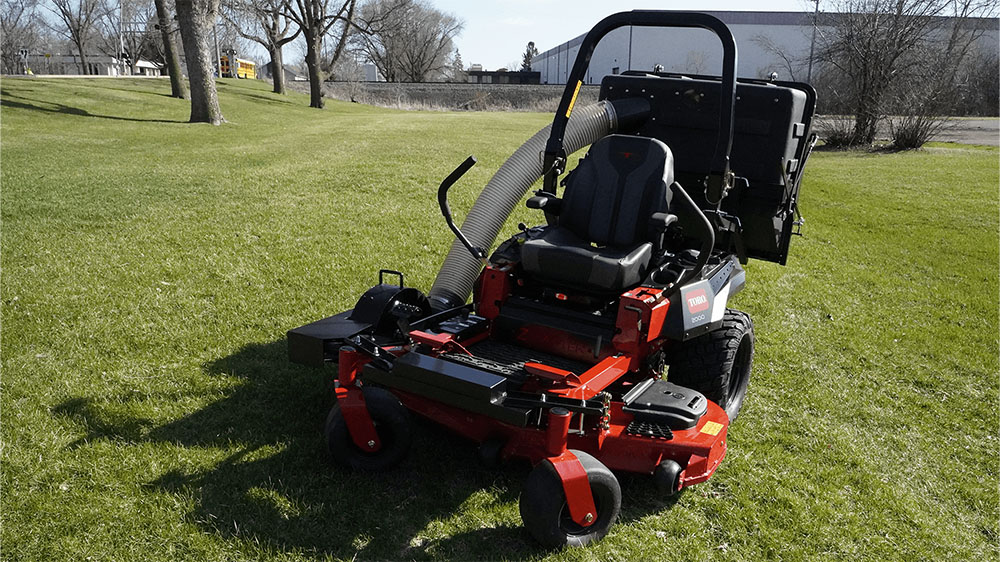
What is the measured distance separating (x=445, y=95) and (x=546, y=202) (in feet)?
139

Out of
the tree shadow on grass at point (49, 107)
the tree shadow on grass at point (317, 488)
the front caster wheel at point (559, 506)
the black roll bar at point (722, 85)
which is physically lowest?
the tree shadow on grass at point (317, 488)

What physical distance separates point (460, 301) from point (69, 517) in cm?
263

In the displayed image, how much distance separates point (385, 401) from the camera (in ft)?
11.7

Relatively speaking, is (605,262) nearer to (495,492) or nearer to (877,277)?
(495,492)

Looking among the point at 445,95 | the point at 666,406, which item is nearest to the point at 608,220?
the point at 666,406

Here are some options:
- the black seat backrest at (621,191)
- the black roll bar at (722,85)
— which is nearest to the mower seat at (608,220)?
the black seat backrest at (621,191)

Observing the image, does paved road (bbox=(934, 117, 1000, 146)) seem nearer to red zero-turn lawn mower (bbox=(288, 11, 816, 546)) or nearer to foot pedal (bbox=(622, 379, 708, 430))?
red zero-turn lawn mower (bbox=(288, 11, 816, 546))

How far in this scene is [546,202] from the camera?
458cm

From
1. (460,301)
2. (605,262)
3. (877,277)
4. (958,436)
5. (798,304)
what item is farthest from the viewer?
(877,277)

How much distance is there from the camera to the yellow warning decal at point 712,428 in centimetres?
364

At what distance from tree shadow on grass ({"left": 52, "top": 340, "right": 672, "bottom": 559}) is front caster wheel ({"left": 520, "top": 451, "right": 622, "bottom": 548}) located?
5.8 inches

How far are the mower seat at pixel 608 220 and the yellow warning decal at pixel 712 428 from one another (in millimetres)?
829

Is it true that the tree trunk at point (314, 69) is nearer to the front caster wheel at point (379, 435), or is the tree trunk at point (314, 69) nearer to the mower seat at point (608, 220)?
the mower seat at point (608, 220)

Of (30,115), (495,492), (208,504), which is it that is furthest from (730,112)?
(30,115)
